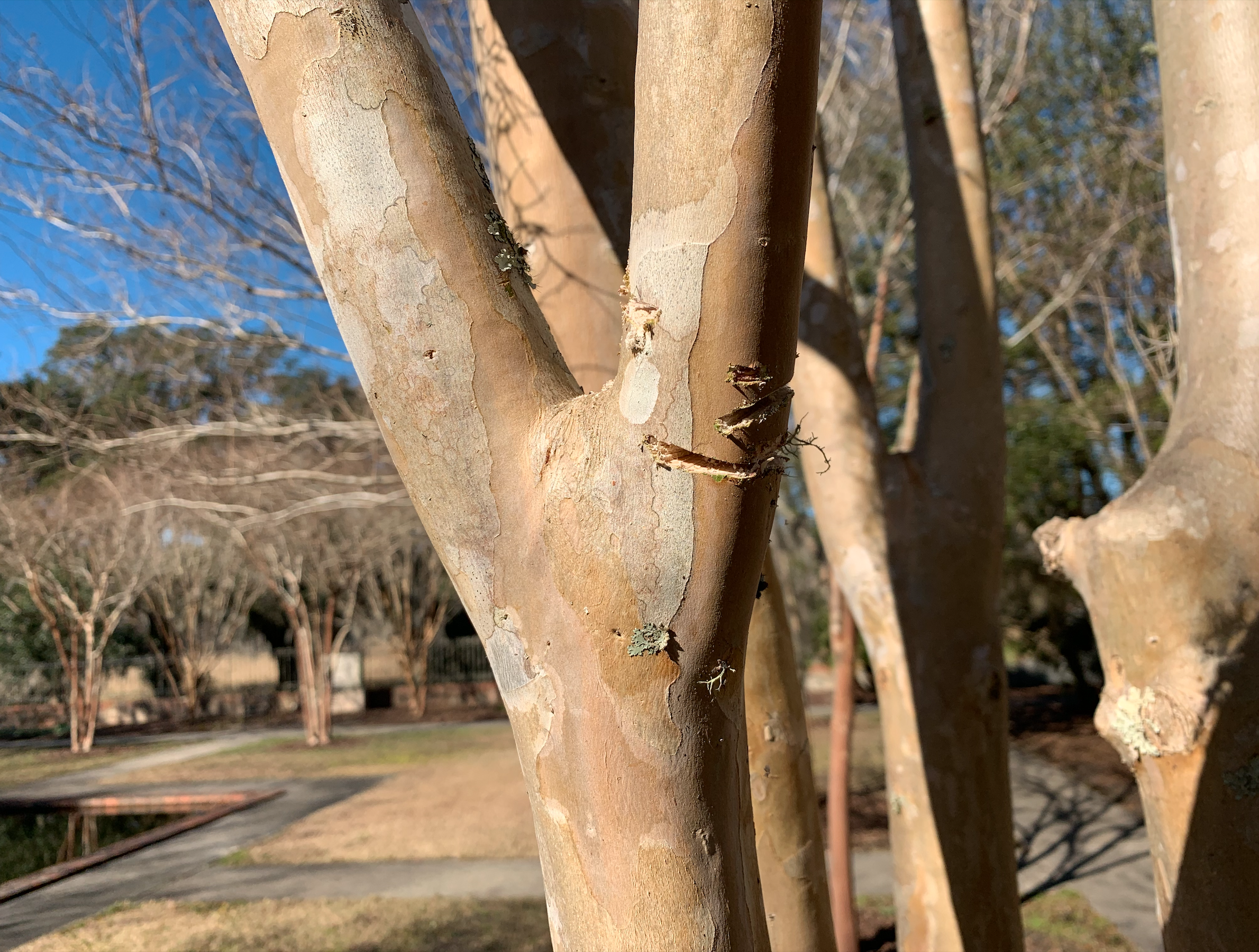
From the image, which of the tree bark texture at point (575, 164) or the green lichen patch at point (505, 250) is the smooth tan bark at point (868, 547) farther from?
the green lichen patch at point (505, 250)

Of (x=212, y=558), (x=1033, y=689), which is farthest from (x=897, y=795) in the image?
(x=212, y=558)

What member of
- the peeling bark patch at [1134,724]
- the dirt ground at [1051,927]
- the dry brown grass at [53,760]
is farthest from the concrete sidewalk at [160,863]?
the peeling bark patch at [1134,724]

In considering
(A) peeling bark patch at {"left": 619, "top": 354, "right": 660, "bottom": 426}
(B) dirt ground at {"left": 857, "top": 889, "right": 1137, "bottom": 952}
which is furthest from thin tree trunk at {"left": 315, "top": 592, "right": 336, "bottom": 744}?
(A) peeling bark patch at {"left": 619, "top": 354, "right": 660, "bottom": 426}

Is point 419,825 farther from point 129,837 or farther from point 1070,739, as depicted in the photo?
point 1070,739

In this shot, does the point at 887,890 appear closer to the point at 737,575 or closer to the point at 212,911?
the point at 212,911

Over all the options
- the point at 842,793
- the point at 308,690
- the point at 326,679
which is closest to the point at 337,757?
the point at 308,690

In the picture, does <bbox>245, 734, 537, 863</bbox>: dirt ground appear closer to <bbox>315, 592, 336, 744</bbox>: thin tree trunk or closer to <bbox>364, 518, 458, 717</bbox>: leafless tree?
<bbox>315, 592, 336, 744</bbox>: thin tree trunk
